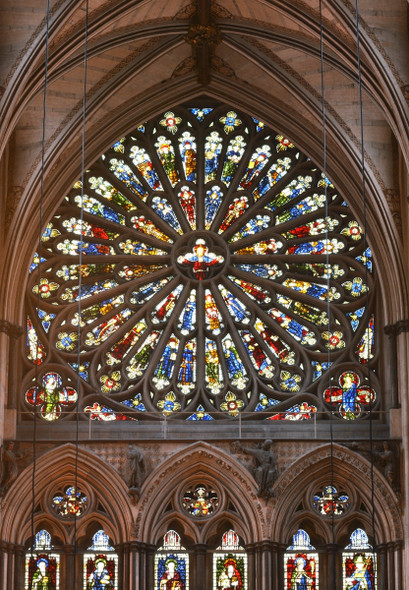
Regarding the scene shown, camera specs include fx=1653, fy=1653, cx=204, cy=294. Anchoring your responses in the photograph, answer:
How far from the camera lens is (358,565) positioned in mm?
24562

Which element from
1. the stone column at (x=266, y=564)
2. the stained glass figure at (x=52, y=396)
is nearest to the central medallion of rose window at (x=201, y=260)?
the stained glass figure at (x=52, y=396)

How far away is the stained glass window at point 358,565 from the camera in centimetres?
2448

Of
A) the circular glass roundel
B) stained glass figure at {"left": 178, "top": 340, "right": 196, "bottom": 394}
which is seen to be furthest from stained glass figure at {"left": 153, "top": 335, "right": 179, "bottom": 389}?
stained glass figure at {"left": 178, "top": 340, "right": 196, "bottom": 394}

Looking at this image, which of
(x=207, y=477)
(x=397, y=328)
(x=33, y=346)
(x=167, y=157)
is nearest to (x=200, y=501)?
(x=207, y=477)

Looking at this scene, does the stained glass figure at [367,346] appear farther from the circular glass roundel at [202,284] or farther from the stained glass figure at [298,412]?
the stained glass figure at [298,412]

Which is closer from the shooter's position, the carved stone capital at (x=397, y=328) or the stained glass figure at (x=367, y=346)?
the carved stone capital at (x=397, y=328)

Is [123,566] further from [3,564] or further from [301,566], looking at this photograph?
[301,566]

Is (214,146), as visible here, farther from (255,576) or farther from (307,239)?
(255,576)

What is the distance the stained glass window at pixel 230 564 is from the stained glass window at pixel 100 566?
1511 mm

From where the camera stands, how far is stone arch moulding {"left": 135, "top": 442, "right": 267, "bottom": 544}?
24547mm

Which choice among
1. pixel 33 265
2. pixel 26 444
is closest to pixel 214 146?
pixel 33 265

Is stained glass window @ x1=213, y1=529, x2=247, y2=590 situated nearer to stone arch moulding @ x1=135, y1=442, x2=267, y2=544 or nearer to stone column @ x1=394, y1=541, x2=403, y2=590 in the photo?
stone arch moulding @ x1=135, y1=442, x2=267, y2=544

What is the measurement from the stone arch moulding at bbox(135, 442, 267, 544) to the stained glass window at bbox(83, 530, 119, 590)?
616 mm

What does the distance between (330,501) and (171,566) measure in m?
2.56
